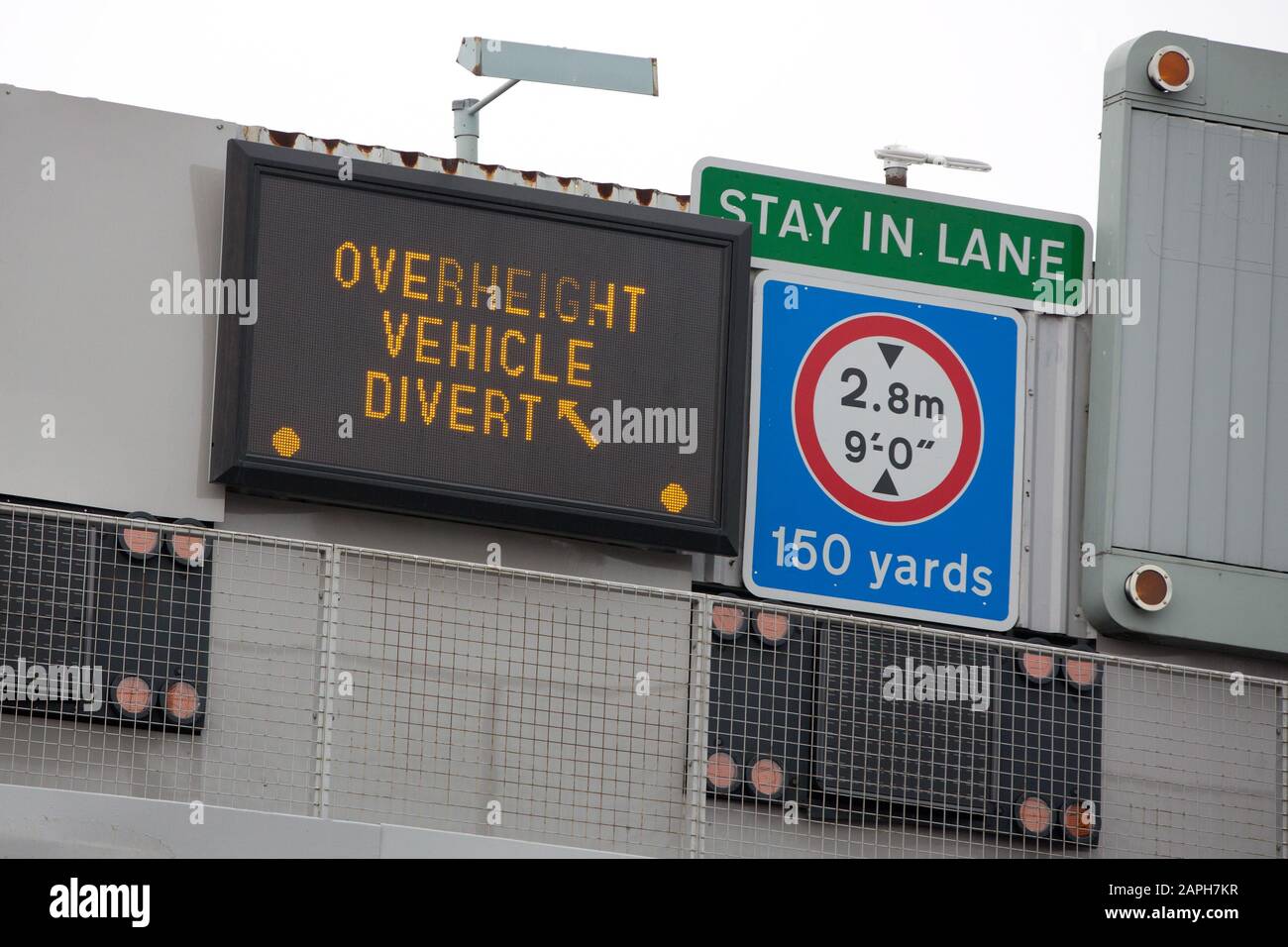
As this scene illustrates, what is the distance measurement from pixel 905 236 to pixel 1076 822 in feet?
10.3

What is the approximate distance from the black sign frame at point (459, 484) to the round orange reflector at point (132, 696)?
966 millimetres

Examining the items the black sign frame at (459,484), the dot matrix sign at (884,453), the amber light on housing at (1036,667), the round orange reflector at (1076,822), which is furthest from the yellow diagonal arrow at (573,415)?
the round orange reflector at (1076,822)

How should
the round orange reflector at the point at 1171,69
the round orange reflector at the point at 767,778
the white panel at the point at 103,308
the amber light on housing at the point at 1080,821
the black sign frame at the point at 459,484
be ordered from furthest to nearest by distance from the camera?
the round orange reflector at the point at 1171,69 → the amber light on housing at the point at 1080,821 → the round orange reflector at the point at 767,778 → the white panel at the point at 103,308 → the black sign frame at the point at 459,484

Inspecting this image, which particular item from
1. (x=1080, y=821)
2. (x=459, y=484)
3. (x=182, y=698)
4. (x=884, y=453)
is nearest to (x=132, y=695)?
(x=182, y=698)

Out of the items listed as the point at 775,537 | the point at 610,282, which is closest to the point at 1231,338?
the point at 775,537

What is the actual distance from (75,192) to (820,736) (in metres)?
4.26

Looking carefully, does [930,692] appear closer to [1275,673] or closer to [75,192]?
[1275,673]

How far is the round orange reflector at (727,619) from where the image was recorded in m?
11.6

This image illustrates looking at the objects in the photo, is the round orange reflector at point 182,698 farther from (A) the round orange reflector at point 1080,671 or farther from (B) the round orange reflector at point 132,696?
(A) the round orange reflector at point 1080,671

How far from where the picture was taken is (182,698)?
10.9m

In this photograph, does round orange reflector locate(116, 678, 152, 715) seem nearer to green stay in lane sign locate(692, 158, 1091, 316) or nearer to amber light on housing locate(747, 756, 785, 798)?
amber light on housing locate(747, 756, 785, 798)

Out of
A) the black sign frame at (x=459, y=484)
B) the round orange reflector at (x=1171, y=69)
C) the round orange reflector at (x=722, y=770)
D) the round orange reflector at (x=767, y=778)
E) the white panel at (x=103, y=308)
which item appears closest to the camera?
the black sign frame at (x=459, y=484)

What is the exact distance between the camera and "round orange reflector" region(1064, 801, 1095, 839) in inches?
469

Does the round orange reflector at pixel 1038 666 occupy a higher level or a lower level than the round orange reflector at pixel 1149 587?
lower
